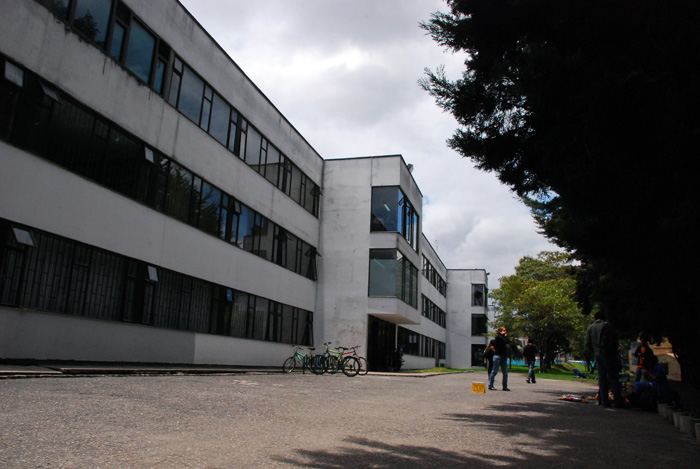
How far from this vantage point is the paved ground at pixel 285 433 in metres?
4.13

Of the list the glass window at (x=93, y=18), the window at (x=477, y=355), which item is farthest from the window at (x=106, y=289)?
the window at (x=477, y=355)

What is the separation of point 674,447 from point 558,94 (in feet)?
13.6

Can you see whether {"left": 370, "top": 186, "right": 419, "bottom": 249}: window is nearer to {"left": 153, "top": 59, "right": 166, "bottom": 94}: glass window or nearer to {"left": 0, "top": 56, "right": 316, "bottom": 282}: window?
{"left": 0, "top": 56, "right": 316, "bottom": 282}: window

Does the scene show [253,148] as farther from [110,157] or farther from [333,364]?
[333,364]

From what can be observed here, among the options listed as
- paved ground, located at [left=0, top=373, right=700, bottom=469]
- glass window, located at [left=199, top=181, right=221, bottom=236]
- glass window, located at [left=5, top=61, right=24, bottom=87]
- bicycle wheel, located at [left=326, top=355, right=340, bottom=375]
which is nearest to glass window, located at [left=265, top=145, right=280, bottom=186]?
glass window, located at [left=199, top=181, right=221, bottom=236]

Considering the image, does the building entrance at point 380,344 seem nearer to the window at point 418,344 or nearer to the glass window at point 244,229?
the window at point 418,344

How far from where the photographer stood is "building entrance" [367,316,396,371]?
28234mm

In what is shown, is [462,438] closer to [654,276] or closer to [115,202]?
[654,276]

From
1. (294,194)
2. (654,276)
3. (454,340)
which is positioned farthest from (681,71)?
(454,340)

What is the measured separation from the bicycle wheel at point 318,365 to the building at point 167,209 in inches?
120

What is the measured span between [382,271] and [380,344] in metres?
4.78

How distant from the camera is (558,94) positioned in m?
6.04

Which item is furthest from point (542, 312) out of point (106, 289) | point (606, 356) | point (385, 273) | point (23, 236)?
point (23, 236)

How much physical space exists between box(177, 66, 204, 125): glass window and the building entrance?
14560 millimetres
